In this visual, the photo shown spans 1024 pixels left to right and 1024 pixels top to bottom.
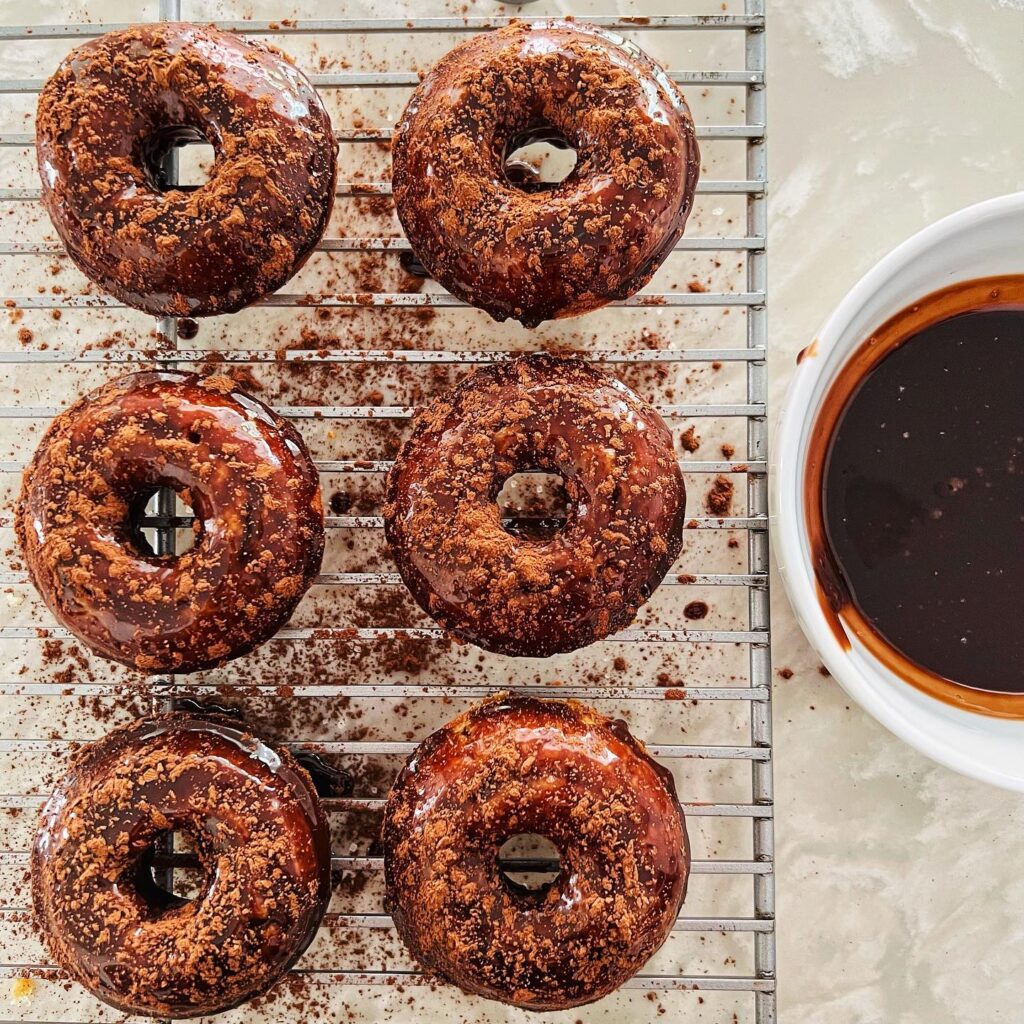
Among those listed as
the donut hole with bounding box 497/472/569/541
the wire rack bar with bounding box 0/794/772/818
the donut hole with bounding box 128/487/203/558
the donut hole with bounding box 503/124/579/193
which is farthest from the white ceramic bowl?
the donut hole with bounding box 128/487/203/558

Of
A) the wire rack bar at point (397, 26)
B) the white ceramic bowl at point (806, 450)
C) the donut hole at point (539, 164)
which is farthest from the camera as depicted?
the donut hole at point (539, 164)

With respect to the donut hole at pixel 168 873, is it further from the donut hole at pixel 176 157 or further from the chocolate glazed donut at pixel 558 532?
the donut hole at pixel 176 157

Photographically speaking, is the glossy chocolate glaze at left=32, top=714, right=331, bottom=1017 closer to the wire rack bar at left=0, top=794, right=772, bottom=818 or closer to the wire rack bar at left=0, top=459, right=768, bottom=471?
the wire rack bar at left=0, top=794, right=772, bottom=818

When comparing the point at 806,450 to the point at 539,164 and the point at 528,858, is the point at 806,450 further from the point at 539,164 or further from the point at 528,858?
the point at 528,858

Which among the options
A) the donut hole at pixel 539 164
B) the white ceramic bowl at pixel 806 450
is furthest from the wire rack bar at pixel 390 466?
the donut hole at pixel 539 164

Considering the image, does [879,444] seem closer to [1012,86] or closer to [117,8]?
[1012,86]
